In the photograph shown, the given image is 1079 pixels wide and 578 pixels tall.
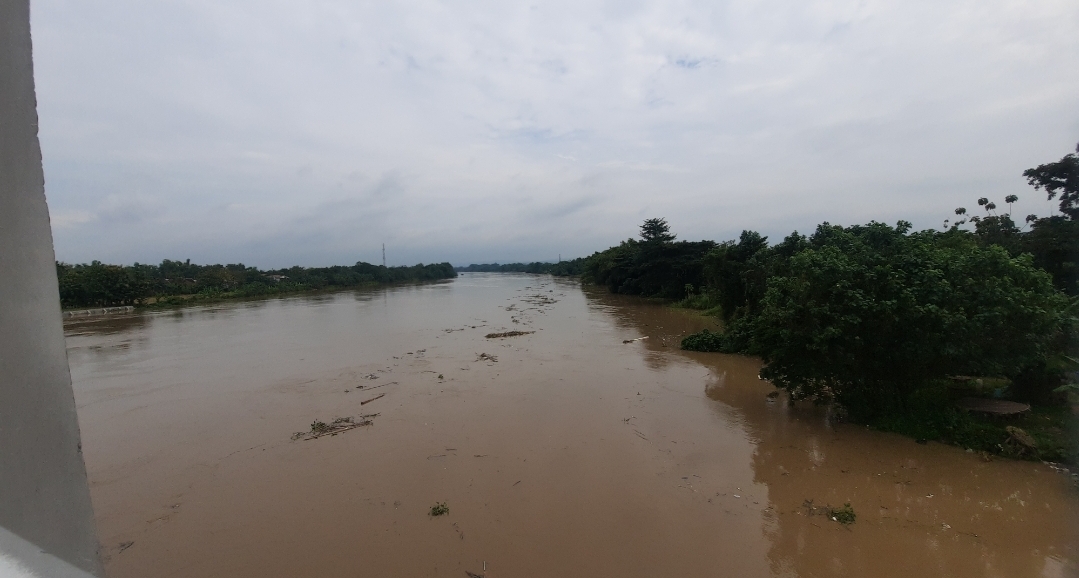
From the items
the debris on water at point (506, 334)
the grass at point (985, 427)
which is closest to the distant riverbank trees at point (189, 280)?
the debris on water at point (506, 334)

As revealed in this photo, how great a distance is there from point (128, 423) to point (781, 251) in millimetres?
15067

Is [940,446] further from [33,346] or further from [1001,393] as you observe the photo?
[33,346]

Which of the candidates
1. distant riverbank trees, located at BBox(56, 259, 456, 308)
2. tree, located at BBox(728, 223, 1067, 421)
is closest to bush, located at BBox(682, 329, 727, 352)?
tree, located at BBox(728, 223, 1067, 421)

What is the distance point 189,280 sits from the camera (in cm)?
4275

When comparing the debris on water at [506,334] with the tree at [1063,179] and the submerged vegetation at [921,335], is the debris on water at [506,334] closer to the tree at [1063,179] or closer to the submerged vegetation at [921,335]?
the submerged vegetation at [921,335]

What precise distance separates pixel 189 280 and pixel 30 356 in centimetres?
5170

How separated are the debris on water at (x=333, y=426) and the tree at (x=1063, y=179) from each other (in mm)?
18623

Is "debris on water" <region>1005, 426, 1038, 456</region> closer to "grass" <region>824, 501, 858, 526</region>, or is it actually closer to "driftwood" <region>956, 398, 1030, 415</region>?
"driftwood" <region>956, 398, 1030, 415</region>

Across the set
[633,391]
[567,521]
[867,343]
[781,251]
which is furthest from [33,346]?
[781,251]

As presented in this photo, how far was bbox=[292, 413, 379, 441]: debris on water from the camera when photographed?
24.0 ft

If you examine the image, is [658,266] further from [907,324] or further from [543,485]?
[543,485]

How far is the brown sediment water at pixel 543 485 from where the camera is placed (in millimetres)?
4184

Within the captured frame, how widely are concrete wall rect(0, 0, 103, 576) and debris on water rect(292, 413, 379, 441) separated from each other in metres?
6.70

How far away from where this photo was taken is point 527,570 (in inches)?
160
